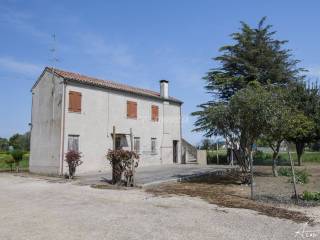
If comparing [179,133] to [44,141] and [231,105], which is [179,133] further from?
[231,105]

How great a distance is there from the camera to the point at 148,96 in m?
Result: 29.1

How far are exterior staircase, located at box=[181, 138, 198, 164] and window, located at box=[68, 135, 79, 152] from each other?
1322 cm

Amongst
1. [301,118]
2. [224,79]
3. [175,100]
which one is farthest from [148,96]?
[301,118]

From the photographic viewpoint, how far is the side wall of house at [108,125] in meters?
23.3

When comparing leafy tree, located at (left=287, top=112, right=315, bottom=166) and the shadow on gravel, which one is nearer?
the shadow on gravel

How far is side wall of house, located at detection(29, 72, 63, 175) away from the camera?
73.9 ft

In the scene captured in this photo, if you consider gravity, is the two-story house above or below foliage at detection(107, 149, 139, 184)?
above

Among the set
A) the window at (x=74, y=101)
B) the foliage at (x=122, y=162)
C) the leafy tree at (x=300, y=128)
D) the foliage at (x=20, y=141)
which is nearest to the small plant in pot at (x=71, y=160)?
the window at (x=74, y=101)

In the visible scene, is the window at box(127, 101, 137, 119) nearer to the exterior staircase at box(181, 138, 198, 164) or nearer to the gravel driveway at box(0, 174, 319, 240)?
the exterior staircase at box(181, 138, 198, 164)

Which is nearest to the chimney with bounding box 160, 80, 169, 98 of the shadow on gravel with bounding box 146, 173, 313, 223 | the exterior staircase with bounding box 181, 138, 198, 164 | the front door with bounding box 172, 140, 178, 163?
the front door with bounding box 172, 140, 178, 163

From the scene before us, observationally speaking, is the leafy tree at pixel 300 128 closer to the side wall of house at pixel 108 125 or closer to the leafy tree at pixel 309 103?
the leafy tree at pixel 309 103

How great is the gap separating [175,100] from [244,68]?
21.4ft

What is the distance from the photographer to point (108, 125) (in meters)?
25.3

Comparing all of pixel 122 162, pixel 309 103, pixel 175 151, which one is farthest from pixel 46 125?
pixel 309 103
